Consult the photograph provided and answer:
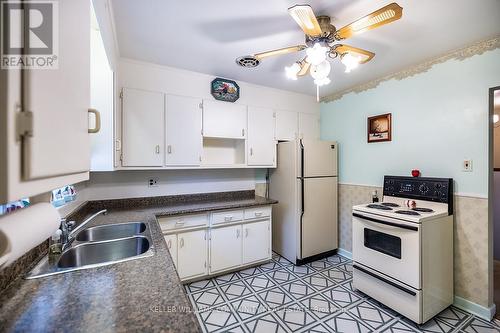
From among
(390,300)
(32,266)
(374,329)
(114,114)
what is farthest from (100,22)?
(390,300)

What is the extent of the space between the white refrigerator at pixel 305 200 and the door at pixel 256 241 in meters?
0.33

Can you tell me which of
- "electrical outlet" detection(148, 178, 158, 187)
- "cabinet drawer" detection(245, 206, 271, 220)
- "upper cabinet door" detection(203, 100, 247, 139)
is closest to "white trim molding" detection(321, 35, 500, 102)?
"upper cabinet door" detection(203, 100, 247, 139)

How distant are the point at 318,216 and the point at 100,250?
250 centimetres

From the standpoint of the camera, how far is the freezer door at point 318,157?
2.90 m

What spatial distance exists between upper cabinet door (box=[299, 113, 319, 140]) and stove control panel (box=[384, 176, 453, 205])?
128cm

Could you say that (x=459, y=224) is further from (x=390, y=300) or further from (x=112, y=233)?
(x=112, y=233)

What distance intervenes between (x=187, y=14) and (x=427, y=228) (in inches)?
99.9

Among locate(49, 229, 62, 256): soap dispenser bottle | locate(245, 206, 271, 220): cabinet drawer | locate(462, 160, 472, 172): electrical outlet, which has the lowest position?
locate(245, 206, 271, 220): cabinet drawer

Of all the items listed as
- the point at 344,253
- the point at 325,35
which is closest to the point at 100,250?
the point at 325,35

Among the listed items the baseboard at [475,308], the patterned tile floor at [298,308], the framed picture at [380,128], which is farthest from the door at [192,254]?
the baseboard at [475,308]

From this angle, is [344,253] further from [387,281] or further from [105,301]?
[105,301]

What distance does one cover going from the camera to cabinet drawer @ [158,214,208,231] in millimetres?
Answer: 2225

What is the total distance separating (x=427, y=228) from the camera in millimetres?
1842

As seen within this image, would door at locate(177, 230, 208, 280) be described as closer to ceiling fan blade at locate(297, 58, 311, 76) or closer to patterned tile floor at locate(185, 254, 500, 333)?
patterned tile floor at locate(185, 254, 500, 333)
